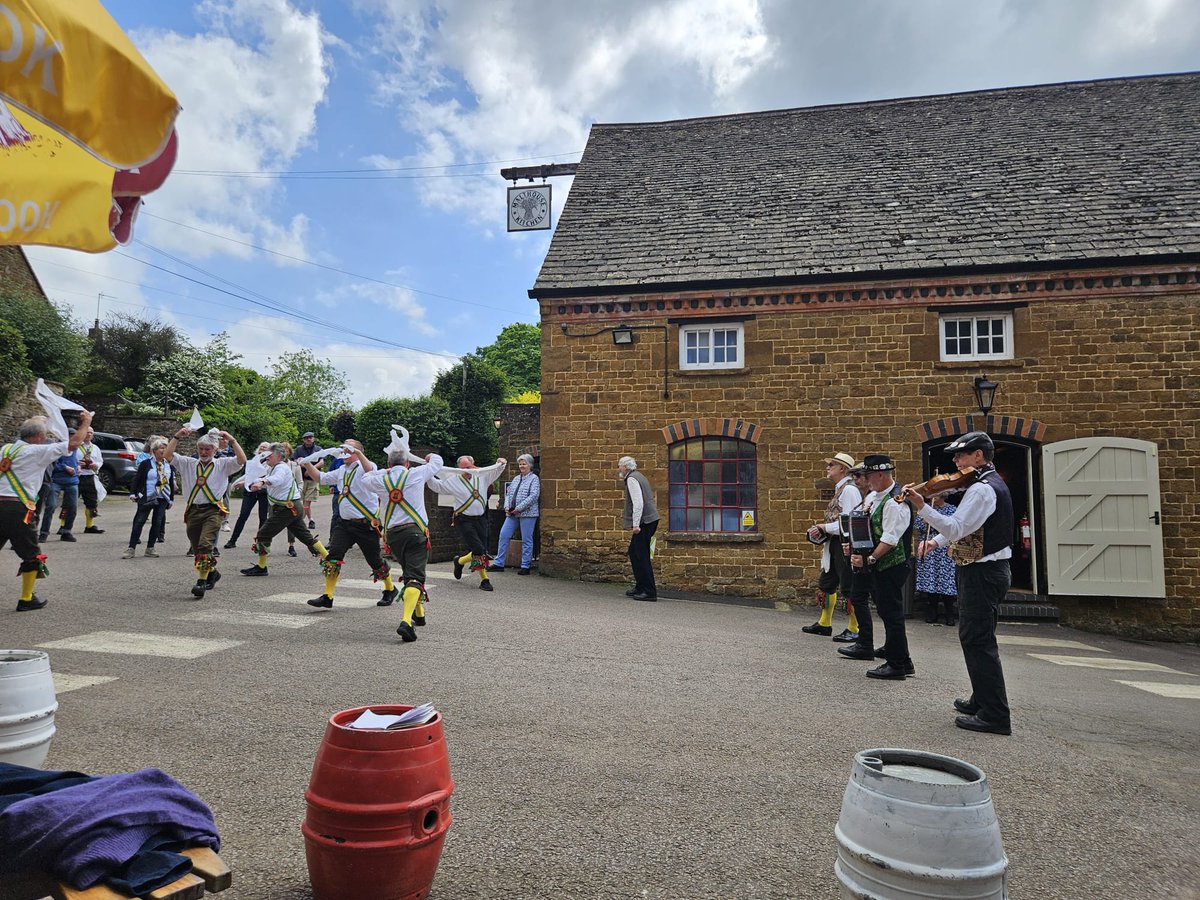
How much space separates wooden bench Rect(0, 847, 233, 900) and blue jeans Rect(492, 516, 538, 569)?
36.3ft

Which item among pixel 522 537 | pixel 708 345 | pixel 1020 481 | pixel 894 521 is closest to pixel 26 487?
pixel 522 537

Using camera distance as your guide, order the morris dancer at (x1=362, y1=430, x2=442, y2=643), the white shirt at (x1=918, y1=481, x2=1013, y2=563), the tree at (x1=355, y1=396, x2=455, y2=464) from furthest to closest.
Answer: the tree at (x1=355, y1=396, x2=455, y2=464) → the morris dancer at (x1=362, y1=430, x2=442, y2=643) → the white shirt at (x1=918, y1=481, x2=1013, y2=563)

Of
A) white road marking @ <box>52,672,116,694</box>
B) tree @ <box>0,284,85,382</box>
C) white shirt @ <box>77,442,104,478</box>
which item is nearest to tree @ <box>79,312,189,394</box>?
tree @ <box>0,284,85,382</box>

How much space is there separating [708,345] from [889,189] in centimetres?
475

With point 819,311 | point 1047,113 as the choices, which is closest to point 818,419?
point 819,311

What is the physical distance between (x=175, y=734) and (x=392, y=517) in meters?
3.47

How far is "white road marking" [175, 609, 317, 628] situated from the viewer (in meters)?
Answer: 7.99

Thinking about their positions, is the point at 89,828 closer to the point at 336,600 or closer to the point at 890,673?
the point at 890,673

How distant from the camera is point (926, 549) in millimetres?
6398

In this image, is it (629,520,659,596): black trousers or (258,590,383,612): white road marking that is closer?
(258,590,383,612): white road marking

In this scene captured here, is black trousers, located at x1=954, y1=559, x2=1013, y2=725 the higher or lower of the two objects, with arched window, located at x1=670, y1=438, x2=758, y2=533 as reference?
lower

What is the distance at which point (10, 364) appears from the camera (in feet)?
67.3

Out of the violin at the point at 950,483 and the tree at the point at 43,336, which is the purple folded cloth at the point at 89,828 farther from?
the tree at the point at 43,336

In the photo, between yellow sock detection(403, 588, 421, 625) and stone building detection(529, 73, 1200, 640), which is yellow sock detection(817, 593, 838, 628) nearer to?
stone building detection(529, 73, 1200, 640)
